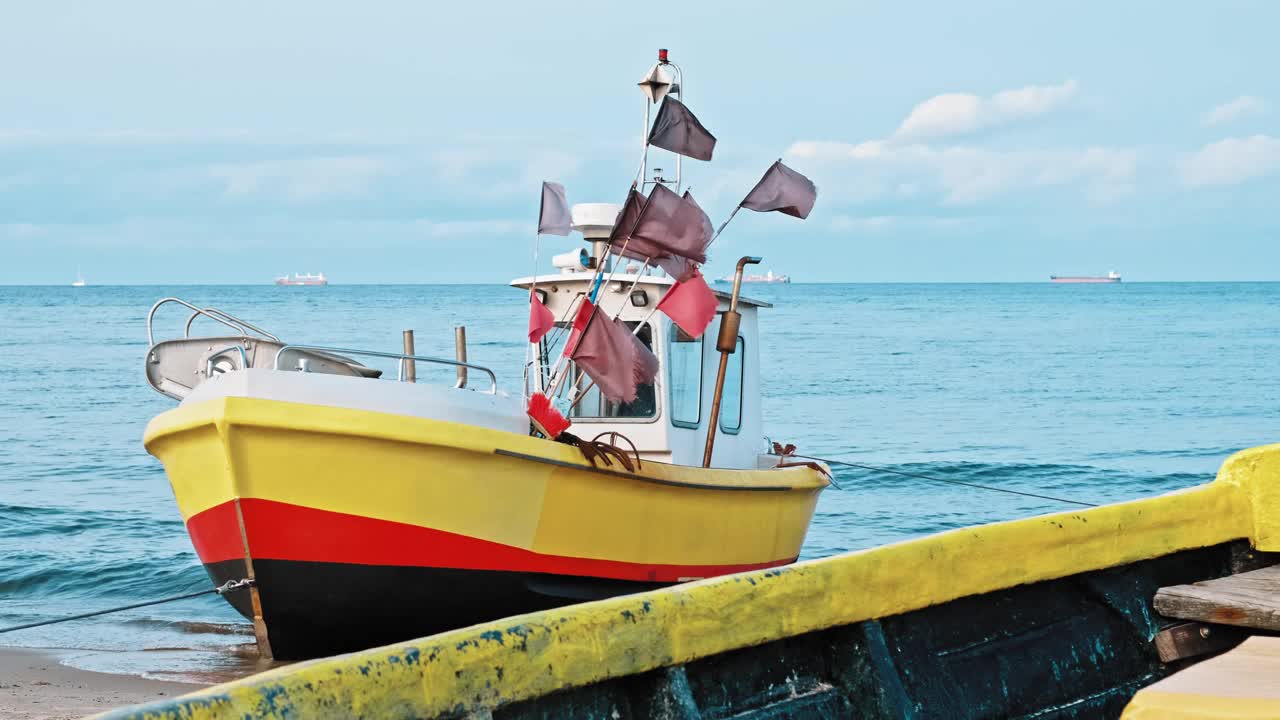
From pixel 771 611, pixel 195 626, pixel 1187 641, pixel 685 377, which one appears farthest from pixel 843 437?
pixel 771 611

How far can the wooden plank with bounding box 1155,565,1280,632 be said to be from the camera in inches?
155

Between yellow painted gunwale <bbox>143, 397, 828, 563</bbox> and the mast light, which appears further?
the mast light

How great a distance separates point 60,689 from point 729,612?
22.0 feet

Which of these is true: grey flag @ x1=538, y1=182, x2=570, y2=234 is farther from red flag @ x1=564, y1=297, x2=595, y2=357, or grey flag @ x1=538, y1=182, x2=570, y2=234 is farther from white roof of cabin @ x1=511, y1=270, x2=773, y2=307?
red flag @ x1=564, y1=297, x2=595, y2=357

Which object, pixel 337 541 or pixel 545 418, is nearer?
pixel 337 541

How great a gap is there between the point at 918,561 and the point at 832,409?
89.3ft

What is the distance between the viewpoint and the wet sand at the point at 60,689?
304 inches

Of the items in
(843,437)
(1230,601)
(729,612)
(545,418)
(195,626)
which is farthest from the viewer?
(843,437)

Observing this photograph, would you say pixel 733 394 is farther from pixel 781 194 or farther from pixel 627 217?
pixel 627 217

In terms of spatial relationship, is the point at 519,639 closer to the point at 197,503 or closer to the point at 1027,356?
the point at 197,503

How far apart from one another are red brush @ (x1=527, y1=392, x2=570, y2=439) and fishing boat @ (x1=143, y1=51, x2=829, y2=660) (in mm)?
11

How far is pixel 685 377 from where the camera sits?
28.9 feet

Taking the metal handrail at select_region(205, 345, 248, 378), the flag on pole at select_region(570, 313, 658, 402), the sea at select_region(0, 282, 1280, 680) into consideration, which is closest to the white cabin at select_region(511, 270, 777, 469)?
the flag on pole at select_region(570, 313, 658, 402)

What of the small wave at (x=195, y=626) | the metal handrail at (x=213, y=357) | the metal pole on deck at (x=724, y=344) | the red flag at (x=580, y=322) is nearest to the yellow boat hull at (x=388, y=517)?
the metal handrail at (x=213, y=357)
